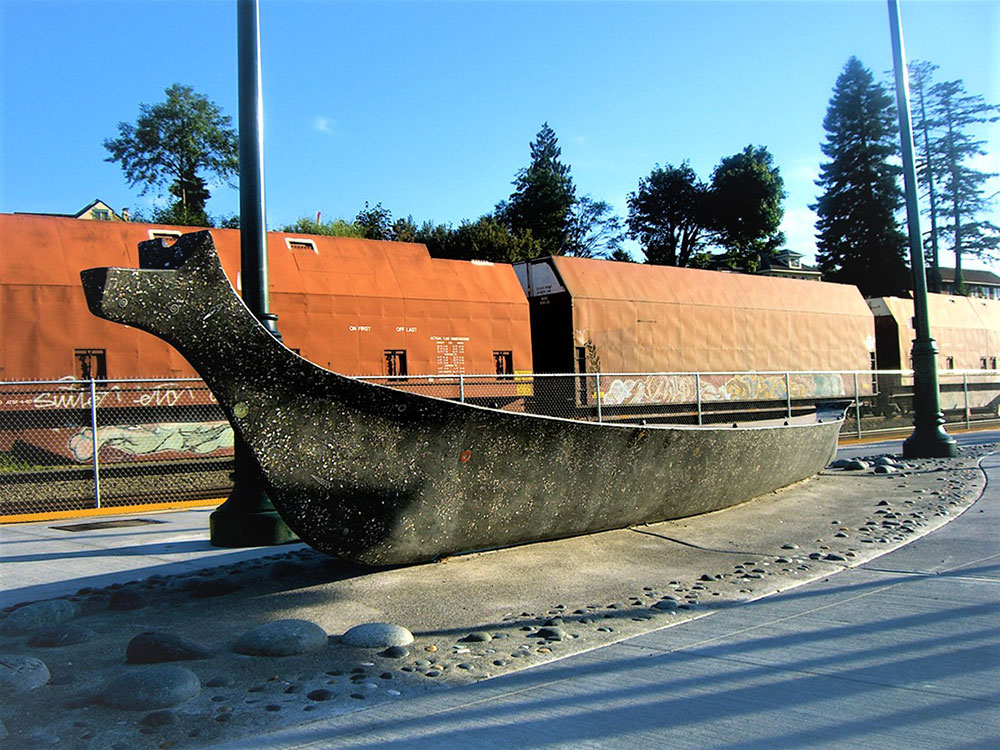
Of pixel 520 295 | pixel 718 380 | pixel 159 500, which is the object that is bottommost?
pixel 159 500

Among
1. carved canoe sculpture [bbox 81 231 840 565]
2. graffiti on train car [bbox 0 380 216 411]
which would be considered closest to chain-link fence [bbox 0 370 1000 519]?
graffiti on train car [bbox 0 380 216 411]

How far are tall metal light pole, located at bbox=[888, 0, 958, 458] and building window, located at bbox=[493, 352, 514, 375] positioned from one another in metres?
6.18

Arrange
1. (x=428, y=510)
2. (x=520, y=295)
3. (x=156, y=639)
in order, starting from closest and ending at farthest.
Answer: (x=156, y=639) < (x=428, y=510) < (x=520, y=295)

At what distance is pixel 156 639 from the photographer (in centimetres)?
360

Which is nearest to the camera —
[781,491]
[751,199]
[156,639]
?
[156,639]

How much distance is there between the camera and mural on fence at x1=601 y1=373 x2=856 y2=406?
592 inches

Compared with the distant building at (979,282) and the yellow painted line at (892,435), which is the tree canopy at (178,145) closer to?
the yellow painted line at (892,435)

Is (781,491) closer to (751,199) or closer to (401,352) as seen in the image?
(401,352)

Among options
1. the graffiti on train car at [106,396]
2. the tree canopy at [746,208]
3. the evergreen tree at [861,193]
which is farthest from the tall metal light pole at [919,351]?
the evergreen tree at [861,193]

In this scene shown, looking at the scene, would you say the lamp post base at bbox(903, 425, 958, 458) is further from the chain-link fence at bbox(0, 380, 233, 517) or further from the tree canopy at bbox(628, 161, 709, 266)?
the tree canopy at bbox(628, 161, 709, 266)

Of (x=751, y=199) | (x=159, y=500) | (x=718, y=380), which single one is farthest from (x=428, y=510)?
(x=751, y=199)

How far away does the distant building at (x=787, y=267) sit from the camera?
56438 millimetres

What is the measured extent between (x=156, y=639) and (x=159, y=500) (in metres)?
7.32

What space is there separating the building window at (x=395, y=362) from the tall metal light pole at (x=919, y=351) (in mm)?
7326
